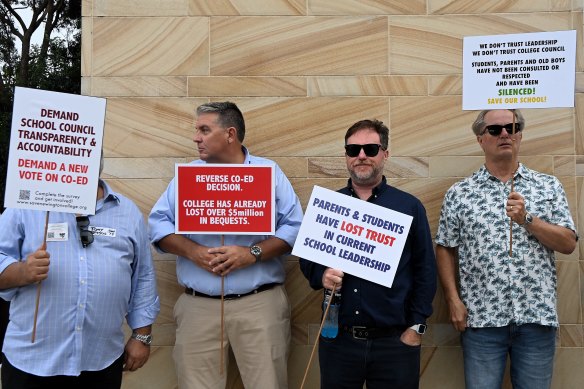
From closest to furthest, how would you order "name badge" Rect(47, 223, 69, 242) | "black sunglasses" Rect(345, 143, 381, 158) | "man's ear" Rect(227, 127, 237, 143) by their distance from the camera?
"name badge" Rect(47, 223, 69, 242)
"black sunglasses" Rect(345, 143, 381, 158)
"man's ear" Rect(227, 127, 237, 143)

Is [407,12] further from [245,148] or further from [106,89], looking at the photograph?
[106,89]

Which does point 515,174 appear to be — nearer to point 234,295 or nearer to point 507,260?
point 507,260

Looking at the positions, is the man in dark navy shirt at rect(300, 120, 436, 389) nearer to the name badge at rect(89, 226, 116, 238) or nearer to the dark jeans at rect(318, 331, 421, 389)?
the dark jeans at rect(318, 331, 421, 389)

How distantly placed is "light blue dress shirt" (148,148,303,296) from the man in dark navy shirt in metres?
0.38

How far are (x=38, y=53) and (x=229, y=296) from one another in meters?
10.0

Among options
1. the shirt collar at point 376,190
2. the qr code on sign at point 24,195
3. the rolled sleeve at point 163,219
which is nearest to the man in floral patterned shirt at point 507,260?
the shirt collar at point 376,190

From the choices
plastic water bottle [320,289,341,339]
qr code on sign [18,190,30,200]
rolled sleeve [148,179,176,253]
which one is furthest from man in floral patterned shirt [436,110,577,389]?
qr code on sign [18,190,30,200]

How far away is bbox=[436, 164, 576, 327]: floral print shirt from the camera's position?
3908mm

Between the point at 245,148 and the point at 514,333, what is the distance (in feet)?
6.47

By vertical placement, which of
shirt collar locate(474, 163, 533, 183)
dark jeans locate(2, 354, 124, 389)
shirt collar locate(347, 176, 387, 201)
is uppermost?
shirt collar locate(474, 163, 533, 183)

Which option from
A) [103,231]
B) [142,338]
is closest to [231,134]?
[103,231]

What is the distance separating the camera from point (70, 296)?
3.41m

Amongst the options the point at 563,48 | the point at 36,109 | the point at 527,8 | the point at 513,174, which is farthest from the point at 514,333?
the point at 36,109

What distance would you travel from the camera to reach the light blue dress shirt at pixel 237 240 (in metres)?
4.10
